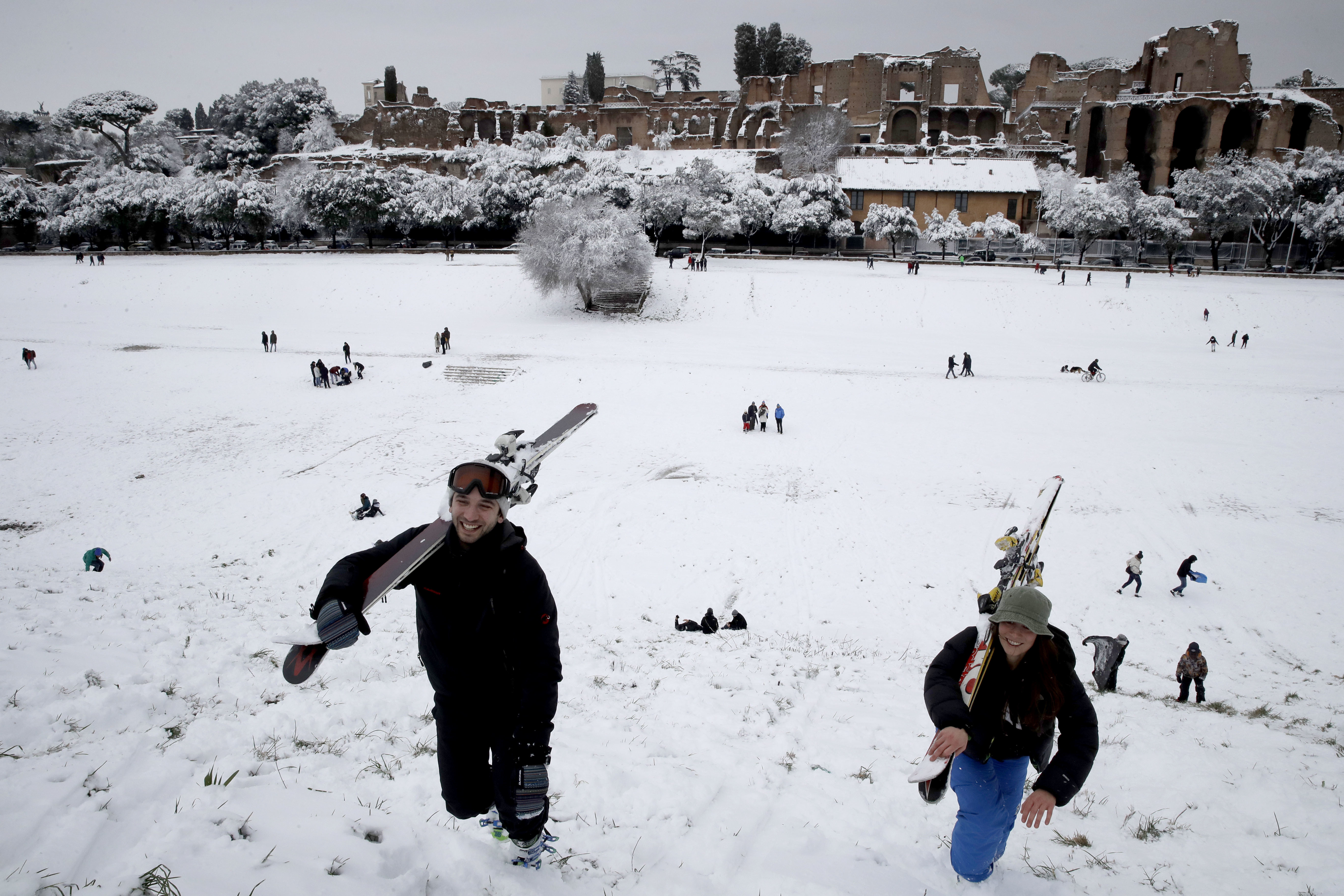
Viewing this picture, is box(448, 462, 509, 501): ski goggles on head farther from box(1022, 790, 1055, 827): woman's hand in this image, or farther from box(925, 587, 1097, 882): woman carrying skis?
box(1022, 790, 1055, 827): woman's hand

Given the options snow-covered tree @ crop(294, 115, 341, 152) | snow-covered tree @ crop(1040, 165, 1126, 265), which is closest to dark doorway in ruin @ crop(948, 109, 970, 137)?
snow-covered tree @ crop(1040, 165, 1126, 265)

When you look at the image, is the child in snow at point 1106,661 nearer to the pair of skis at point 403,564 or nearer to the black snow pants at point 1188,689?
the black snow pants at point 1188,689

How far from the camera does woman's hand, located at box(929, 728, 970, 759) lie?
103 inches

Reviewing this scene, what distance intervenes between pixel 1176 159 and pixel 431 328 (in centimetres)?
6234

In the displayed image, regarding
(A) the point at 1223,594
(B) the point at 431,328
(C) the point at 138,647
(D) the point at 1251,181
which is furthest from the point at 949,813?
(D) the point at 1251,181

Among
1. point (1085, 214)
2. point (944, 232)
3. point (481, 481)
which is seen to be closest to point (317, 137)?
point (944, 232)

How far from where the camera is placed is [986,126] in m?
67.3

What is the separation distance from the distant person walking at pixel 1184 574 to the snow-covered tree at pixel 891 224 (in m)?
37.8

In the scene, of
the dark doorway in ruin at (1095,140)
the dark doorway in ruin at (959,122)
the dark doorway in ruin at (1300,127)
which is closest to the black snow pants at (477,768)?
the dark doorway in ruin at (1095,140)

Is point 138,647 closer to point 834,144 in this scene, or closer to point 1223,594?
point 1223,594

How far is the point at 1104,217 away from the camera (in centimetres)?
4156

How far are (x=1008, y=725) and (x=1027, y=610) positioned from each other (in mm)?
579

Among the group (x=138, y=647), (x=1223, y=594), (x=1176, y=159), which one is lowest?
(x=1223, y=594)

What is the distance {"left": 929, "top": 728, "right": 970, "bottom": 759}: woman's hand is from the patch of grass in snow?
9.66 ft
